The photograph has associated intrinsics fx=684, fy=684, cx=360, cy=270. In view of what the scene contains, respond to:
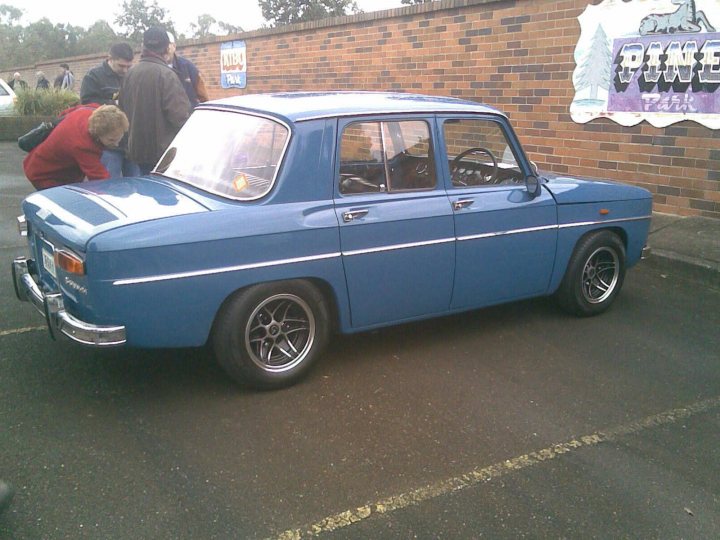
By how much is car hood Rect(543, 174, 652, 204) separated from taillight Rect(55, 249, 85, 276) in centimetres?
318

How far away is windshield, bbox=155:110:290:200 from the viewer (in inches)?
152

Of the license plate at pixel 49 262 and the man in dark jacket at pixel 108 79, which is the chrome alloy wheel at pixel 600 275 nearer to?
the license plate at pixel 49 262

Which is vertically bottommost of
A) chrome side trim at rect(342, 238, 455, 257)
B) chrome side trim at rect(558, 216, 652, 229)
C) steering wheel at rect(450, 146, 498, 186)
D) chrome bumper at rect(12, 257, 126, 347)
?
chrome bumper at rect(12, 257, 126, 347)

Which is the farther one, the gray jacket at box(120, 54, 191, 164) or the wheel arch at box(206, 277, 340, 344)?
the gray jacket at box(120, 54, 191, 164)

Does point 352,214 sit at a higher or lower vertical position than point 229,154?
lower

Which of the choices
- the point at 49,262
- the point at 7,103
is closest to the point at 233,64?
the point at 7,103

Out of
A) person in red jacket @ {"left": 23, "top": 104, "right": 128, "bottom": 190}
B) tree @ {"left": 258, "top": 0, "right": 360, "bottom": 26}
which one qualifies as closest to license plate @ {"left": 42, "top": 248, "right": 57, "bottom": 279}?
person in red jacket @ {"left": 23, "top": 104, "right": 128, "bottom": 190}

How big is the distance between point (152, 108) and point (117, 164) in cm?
60

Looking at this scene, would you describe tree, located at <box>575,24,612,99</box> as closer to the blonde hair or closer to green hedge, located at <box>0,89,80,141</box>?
the blonde hair

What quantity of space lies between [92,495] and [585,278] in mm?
3785

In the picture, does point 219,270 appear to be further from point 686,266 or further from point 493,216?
point 686,266

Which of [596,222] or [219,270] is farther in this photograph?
[596,222]

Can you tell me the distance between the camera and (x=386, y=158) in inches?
164

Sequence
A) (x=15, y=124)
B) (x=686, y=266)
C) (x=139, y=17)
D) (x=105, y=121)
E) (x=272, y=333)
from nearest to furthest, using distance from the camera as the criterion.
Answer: (x=272, y=333)
(x=105, y=121)
(x=686, y=266)
(x=15, y=124)
(x=139, y=17)
